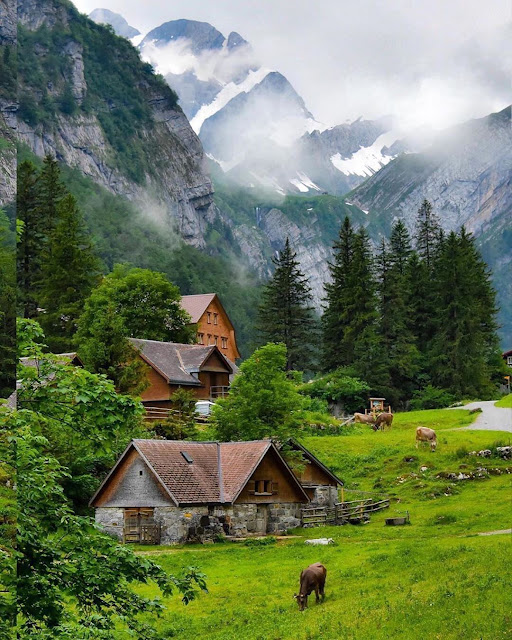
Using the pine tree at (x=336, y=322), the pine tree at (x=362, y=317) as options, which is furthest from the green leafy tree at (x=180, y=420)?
the pine tree at (x=336, y=322)

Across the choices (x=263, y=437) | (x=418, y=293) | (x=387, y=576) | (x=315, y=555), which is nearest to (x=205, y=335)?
(x=418, y=293)

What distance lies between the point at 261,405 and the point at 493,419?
62.4ft

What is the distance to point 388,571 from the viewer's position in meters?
23.6

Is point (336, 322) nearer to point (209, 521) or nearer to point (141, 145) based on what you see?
point (209, 521)

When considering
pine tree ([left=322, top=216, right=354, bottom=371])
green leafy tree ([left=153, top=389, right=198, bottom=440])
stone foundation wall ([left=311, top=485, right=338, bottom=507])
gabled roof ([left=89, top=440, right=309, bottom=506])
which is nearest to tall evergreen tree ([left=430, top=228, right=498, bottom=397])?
pine tree ([left=322, top=216, right=354, bottom=371])

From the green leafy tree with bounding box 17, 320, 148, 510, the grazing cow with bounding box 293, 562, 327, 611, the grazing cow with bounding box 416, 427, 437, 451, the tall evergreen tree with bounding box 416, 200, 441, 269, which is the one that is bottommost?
the grazing cow with bounding box 293, 562, 327, 611

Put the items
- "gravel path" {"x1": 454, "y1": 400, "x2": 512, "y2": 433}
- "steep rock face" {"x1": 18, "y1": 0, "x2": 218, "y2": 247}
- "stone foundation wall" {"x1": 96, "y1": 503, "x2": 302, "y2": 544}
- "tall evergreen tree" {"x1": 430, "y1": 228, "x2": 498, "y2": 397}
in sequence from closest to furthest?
"stone foundation wall" {"x1": 96, "y1": 503, "x2": 302, "y2": 544} → "gravel path" {"x1": 454, "y1": 400, "x2": 512, "y2": 433} → "tall evergreen tree" {"x1": 430, "y1": 228, "x2": 498, "y2": 397} → "steep rock face" {"x1": 18, "y1": 0, "x2": 218, "y2": 247}

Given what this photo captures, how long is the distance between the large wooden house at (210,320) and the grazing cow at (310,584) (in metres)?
50.4

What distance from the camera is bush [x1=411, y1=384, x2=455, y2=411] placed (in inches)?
2574

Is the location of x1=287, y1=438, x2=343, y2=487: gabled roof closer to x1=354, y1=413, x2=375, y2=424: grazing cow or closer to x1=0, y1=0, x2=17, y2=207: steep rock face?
x1=354, y1=413, x2=375, y2=424: grazing cow

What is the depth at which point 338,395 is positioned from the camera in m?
62.1

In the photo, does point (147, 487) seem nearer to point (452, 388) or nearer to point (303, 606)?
point (303, 606)

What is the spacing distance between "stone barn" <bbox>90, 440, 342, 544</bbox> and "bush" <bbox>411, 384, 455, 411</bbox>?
3038cm

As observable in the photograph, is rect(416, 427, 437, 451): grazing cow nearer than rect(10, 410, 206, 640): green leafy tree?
No
